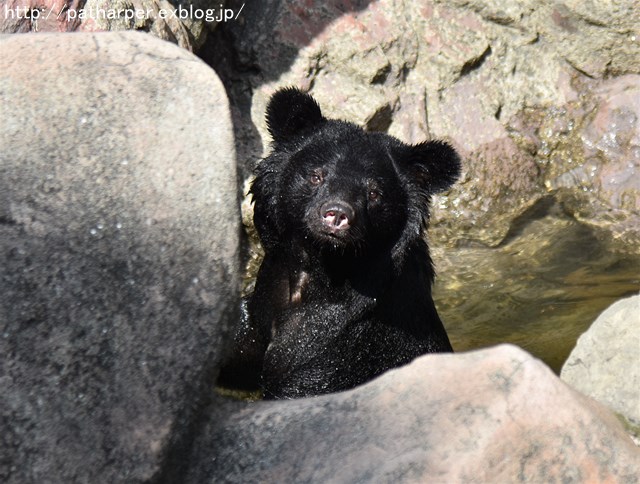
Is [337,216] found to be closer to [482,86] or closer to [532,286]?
[532,286]

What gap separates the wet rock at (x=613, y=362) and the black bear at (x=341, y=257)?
41.0 inches

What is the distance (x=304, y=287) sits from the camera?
6.11 m

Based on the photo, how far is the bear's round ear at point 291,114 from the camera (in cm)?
605

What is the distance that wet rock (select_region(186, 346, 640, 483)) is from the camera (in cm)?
311

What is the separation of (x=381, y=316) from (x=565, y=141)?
371cm

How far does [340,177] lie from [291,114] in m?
0.54

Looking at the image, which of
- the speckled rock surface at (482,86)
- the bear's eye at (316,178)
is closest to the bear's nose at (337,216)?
the bear's eye at (316,178)

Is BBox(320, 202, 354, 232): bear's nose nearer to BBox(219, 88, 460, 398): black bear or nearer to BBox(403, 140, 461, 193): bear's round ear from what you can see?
BBox(219, 88, 460, 398): black bear

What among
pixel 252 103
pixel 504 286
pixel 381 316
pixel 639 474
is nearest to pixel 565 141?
pixel 504 286

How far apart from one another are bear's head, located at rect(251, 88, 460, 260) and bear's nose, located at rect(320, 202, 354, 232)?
8.9 inches

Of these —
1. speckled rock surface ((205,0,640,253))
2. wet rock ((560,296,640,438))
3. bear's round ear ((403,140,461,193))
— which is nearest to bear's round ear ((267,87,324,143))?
bear's round ear ((403,140,461,193))

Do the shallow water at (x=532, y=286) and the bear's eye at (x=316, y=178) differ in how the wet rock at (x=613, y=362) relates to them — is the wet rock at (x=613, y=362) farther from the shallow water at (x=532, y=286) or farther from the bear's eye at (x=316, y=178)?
the shallow water at (x=532, y=286)

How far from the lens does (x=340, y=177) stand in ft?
19.4

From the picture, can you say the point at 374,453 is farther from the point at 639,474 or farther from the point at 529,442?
the point at 639,474
